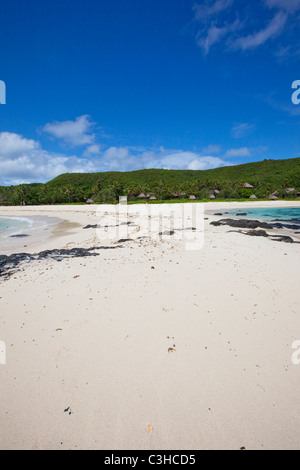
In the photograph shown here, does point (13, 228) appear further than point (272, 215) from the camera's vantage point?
No

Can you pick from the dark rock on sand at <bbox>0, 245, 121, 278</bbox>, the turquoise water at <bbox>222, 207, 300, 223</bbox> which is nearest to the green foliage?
the turquoise water at <bbox>222, 207, 300, 223</bbox>

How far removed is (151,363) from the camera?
10.3 ft

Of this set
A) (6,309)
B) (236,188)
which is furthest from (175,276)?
(236,188)

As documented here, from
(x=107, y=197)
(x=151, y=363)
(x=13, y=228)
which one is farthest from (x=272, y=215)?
(x=107, y=197)

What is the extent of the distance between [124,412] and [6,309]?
385 centimetres

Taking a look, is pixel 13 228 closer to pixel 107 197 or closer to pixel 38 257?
pixel 38 257

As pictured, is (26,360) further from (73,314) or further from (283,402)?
(283,402)

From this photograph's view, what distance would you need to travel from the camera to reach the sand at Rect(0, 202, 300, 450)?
230cm

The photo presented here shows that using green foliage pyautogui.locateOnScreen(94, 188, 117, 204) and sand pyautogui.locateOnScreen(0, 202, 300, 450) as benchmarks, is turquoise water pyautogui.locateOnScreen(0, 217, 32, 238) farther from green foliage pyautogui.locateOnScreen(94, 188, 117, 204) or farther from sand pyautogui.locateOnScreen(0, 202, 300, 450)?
green foliage pyautogui.locateOnScreen(94, 188, 117, 204)

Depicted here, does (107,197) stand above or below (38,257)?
above

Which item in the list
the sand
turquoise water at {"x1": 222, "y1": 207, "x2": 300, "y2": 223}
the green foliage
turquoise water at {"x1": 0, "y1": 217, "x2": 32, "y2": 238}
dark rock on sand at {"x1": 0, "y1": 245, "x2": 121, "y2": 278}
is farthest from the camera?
the green foliage

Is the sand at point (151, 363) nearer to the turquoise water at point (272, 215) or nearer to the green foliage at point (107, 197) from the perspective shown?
the turquoise water at point (272, 215)

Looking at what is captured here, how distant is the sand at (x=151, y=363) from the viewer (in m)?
2.30

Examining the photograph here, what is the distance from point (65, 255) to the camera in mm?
8938
